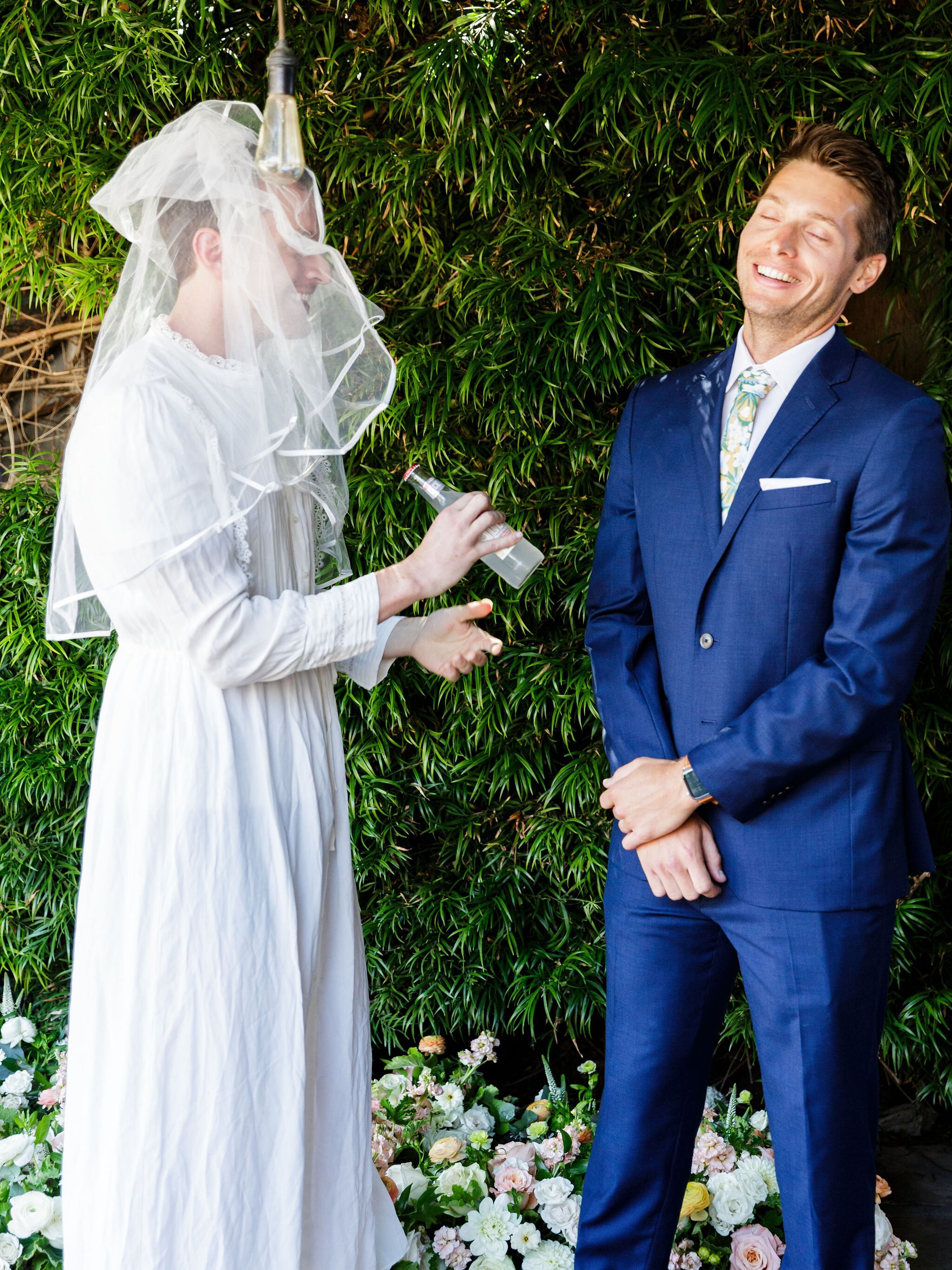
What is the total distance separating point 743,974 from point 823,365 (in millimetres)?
959

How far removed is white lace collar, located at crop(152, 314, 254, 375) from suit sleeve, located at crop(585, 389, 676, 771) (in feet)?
2.22

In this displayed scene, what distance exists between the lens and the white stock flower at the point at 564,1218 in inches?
90.9

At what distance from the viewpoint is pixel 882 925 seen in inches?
68.6

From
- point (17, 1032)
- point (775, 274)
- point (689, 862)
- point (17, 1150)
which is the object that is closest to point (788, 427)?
point (775, 274)

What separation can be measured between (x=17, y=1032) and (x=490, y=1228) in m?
1.48

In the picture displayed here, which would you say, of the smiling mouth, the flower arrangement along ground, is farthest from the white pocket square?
the flower arrangement along ground

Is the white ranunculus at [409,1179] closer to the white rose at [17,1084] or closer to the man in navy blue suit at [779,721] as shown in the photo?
the man in navy blue suit at [779,721]

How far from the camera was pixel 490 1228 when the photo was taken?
2266 mm

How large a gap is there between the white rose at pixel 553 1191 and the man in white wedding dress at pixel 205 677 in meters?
0.77

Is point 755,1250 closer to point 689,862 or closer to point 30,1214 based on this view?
point 689,862

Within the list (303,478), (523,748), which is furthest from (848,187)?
(523,748)

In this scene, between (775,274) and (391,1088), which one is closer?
(775,274)

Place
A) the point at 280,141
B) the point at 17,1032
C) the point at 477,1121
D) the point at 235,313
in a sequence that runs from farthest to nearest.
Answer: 1. the point at 17,1032
2. the point at 477,1121
3. the point at 235,313
4. the point at 280,141

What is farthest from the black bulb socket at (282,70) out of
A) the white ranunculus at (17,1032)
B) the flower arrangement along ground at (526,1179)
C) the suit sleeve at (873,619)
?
the white ranunculus at (17,1032)
